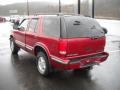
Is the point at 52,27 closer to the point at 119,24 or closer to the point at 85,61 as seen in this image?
the point at 85,61

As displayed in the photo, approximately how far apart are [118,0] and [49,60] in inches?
401

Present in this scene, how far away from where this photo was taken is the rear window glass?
18.6 feet

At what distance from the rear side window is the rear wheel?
716 mm

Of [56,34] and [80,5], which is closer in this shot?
[56,34]

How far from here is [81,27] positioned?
5.88 m

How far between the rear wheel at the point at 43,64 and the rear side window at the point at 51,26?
716mm

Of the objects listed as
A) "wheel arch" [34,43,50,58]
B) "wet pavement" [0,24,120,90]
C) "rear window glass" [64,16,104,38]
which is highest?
"rear window glass" [64,16,104,38]

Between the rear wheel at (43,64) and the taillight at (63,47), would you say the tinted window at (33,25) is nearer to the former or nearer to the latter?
the rear wheel at (43,64)

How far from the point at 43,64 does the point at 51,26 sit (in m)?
1.22

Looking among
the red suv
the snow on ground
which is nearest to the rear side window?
the red suv

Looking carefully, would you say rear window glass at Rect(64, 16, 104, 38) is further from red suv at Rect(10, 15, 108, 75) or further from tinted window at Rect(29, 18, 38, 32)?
tinted window at Rect(29, 18, 38, 32)

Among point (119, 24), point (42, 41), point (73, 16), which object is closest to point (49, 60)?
point (42, 41)

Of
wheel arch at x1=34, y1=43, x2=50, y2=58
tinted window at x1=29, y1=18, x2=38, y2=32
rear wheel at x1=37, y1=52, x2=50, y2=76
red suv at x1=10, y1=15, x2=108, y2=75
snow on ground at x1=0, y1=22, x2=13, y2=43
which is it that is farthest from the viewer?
snow on ground at x1=0, y1=22, x2=13, y2=43

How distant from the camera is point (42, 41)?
20.7ft
